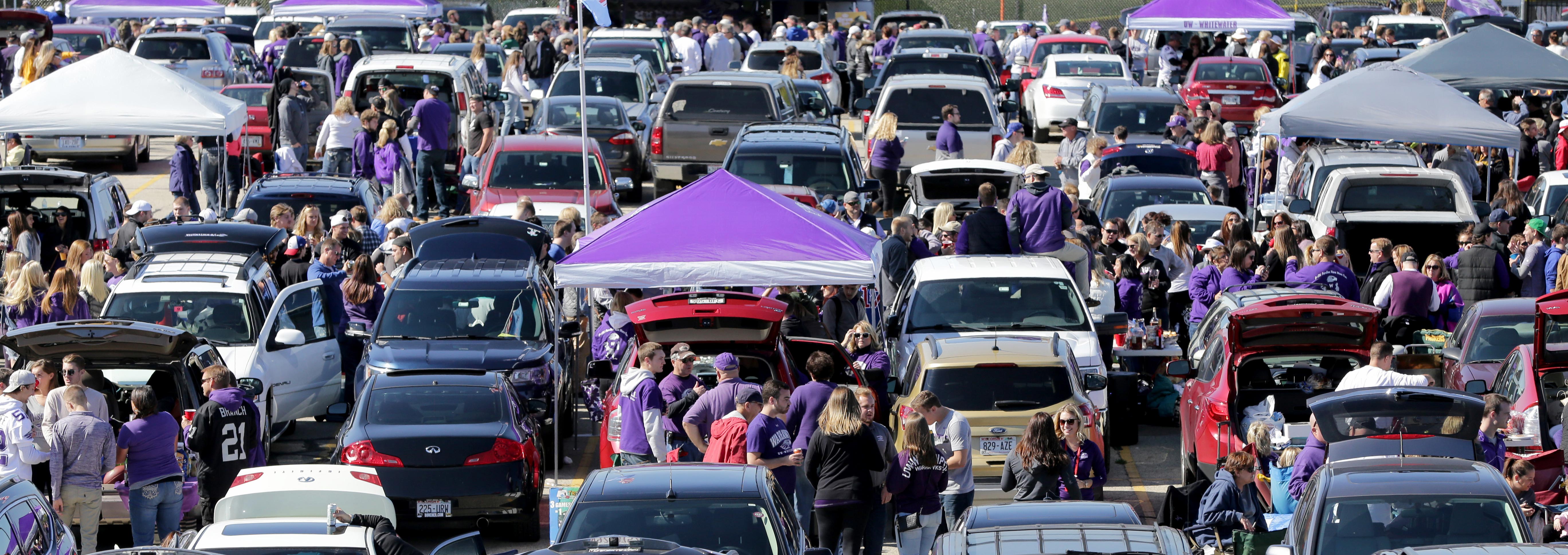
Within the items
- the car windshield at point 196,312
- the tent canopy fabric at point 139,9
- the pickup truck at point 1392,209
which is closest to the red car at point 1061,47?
the tent canopy fabric at point 139,9

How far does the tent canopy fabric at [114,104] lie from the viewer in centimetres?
2158

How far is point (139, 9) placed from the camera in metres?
33.9

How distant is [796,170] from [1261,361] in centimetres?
903

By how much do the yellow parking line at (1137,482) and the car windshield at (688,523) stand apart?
5.18m

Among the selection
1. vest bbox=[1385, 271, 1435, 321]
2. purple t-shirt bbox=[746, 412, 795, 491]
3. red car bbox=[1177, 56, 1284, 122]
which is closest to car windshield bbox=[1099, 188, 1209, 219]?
vest bbox=[1385, 271, 1435, 321]

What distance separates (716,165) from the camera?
25.5 metres

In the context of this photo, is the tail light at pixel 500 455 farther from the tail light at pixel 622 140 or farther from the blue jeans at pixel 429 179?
the tail light at pixel 622 140

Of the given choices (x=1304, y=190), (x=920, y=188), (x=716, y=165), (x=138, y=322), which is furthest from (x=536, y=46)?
(x=138, y=322)

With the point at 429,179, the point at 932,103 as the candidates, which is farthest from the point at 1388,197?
the point at 429,179

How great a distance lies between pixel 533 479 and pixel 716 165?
12312mm

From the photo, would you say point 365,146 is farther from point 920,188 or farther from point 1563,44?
point 1563,44

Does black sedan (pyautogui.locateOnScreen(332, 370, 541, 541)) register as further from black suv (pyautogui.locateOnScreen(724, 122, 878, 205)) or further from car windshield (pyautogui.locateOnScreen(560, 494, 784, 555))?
black suv (pyautogui.locateOnScreen(724, 122, 878, 205))

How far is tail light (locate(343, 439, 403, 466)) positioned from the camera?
43.7ft

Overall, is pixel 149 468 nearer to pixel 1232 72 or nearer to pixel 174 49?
pixel 174 49
